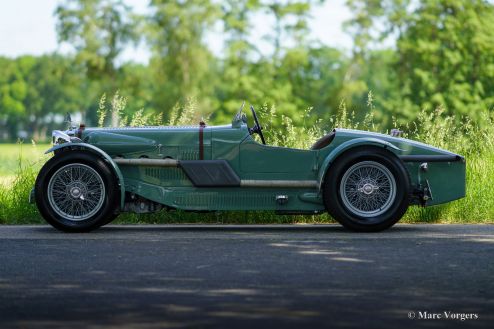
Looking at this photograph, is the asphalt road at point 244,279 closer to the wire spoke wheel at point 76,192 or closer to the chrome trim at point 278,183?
the wire spoke wheel at point 76,192

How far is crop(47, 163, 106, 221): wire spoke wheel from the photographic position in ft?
33.1

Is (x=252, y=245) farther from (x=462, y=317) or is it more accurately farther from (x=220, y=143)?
(x=462, y=317)

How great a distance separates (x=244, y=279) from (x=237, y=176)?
11.8 ft

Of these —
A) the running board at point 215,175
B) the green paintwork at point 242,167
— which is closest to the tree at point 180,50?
the green paintwork at point 242,167

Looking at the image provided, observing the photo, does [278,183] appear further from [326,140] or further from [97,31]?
[97,31]

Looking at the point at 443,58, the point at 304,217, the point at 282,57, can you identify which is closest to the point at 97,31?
the point at 282,57

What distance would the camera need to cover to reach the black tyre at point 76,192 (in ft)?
33.0

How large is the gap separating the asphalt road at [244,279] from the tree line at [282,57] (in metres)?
40.8

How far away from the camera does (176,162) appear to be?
10.3 metres

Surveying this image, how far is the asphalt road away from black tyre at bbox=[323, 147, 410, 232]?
0.76 ft

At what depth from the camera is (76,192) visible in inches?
396

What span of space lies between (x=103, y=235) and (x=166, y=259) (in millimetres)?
2194

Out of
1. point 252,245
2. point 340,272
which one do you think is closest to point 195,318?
point 340,272

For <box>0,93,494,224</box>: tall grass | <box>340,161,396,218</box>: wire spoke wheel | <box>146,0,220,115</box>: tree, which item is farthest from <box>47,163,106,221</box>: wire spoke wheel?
<box>146,0,220,115</box>: tree
